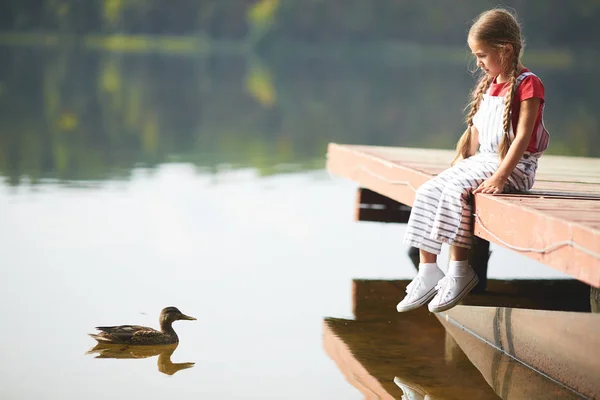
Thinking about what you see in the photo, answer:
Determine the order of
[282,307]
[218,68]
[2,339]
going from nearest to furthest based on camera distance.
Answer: [2,339] < [282,307] < [218,68]

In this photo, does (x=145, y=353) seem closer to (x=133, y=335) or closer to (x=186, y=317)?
(x=133, y=335)

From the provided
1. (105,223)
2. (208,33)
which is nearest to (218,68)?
(208,33)

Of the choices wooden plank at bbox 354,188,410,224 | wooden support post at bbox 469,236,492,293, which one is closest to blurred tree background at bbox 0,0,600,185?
wooden support post at bbox 469,236,492,293

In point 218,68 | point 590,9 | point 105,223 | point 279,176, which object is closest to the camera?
point 105,223

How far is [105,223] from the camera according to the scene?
8.23 m

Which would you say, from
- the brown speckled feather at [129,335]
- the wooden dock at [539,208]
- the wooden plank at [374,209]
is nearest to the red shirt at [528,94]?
the wooden dock at [539,208]

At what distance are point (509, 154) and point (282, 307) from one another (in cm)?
187

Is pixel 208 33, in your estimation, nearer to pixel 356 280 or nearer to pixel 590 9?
pixel 590 9

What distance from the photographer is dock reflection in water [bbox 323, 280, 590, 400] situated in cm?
496

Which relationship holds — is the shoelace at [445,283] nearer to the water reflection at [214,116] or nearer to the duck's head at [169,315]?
the duck's head at [169,315]

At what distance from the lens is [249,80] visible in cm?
3030

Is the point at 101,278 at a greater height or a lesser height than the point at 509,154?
lesser

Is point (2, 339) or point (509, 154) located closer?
point (509, 154)

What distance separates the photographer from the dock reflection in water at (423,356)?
16.3ft
